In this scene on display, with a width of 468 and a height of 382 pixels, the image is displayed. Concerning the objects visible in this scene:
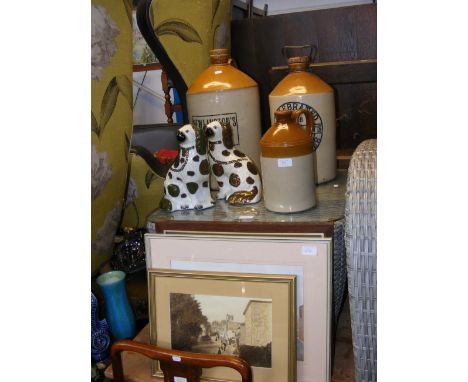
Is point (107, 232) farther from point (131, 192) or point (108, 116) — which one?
point (108, 116)

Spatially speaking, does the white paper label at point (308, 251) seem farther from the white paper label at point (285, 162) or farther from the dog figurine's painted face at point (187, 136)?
the dog figurine's painted face at point (187, 136)

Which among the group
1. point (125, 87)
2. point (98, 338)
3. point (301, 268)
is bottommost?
point (98, 338)

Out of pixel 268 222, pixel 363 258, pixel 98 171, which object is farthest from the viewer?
pixel 98 171

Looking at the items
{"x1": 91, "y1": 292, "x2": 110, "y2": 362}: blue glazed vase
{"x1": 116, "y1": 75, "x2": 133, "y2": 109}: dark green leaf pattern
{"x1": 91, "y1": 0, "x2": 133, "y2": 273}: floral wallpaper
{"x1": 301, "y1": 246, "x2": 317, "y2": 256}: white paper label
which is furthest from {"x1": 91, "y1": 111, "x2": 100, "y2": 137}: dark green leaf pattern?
{"x1": 301, "y1": 246, "x2": 317, "y2": 256}: white paper label

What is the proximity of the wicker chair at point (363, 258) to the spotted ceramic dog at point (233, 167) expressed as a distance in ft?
→ 0.85

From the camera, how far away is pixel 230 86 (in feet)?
3.58

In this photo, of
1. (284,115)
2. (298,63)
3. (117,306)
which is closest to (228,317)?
(117,306)

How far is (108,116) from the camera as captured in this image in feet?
3.24

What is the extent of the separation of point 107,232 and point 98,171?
0.17 m

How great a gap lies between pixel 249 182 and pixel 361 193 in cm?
30

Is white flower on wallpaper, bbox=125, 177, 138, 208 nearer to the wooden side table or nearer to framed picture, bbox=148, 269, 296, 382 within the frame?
the wooden side table

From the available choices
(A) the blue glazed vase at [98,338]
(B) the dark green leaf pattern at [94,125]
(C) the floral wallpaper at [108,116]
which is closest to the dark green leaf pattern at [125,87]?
(C) the floral wallpaper at [108,116]

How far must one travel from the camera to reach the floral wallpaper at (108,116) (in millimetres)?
926
